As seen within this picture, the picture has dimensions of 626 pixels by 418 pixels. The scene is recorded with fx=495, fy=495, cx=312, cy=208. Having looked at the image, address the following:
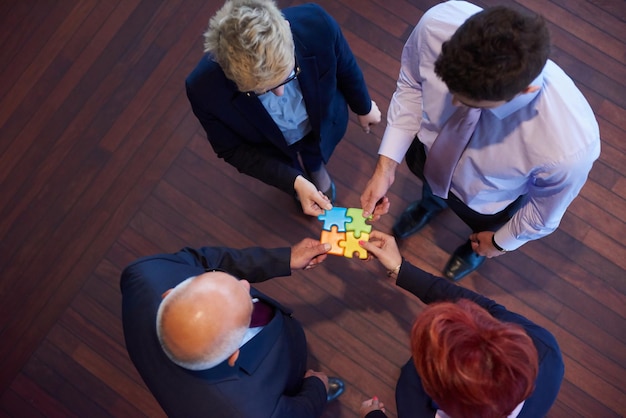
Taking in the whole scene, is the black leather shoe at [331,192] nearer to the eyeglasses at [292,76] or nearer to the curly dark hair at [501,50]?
the eyeglasses at [292,76]

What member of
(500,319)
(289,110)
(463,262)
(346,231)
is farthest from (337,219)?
(463,262)

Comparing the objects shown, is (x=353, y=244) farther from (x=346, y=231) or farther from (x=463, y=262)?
(x=463, y=262)

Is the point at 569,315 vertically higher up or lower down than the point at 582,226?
lower down

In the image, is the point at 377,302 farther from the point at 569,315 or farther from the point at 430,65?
the point at 430,65

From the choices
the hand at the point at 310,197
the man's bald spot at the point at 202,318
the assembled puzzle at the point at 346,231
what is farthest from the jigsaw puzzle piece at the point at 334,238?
the man's bald spot at the point at 202,318

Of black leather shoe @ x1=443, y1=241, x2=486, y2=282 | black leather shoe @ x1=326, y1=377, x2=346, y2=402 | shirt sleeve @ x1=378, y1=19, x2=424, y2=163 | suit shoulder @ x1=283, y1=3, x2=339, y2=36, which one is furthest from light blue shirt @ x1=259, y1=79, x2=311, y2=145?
black leather shoe @ x1=326, y1=377, x2=346, y2=402

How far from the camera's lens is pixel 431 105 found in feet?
6.31

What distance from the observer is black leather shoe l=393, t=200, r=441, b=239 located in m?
3.06

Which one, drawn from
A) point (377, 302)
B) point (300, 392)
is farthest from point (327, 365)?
point (300, 392)

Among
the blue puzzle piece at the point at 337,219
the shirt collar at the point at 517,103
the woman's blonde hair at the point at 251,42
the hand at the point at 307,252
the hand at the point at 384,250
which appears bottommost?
the hand at the point at 307,252

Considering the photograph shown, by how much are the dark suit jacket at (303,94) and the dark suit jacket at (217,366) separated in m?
0.49

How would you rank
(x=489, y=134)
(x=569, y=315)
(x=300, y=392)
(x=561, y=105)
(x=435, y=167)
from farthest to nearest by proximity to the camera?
1. (x=569, y=315)
2. (x=300, y=392)
3. (x=435, y=167)
4. (x=489, y=134)
5. (x=561, y=105)

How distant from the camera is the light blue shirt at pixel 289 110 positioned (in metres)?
2.17

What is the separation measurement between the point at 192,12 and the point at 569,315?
10.8 ft
